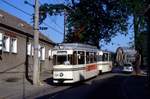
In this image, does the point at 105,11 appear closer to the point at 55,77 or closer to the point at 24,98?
the point at 55,77

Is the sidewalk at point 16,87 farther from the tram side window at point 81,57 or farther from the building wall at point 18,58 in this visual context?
the tram side window at point 81,57

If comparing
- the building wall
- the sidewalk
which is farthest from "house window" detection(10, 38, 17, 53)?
the sidewalk

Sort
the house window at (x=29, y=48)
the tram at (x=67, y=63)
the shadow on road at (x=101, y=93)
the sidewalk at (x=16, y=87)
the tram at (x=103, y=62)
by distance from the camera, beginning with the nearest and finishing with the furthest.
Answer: the shadow on road at (x=101, y=93) < the sidewalk at (x=16, y=87) < the tram at (x=67, y=63) < the house window at (x=29, y=48) < the tram at (x=103, y=62)

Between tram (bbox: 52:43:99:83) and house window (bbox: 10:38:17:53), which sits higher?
house window (bbox: 10:38:17:53)

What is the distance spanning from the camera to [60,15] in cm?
6366

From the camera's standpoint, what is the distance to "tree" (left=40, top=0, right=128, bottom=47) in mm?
63188

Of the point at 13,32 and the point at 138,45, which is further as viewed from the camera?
the point at 138,45

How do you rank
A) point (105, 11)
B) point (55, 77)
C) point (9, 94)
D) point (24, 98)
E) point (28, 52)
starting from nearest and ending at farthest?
point (24, 98) < point (9, 94) < point (55, 77) < point (28, 52) < point (105, 11)

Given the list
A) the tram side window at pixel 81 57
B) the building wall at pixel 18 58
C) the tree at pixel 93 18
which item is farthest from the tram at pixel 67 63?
the tree at pixel 93 18

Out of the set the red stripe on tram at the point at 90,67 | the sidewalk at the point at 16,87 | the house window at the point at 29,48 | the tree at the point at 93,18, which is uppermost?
the tree at the point at 93,18

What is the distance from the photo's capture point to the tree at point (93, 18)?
63188 mm

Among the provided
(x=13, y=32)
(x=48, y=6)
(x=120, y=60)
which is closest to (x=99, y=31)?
(x=48, y=6)

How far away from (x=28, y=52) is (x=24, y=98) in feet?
75.2

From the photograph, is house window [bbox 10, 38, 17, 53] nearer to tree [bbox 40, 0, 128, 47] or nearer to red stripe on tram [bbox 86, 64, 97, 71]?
red stripe on tram [bbox 86, 64, 97, 71]
